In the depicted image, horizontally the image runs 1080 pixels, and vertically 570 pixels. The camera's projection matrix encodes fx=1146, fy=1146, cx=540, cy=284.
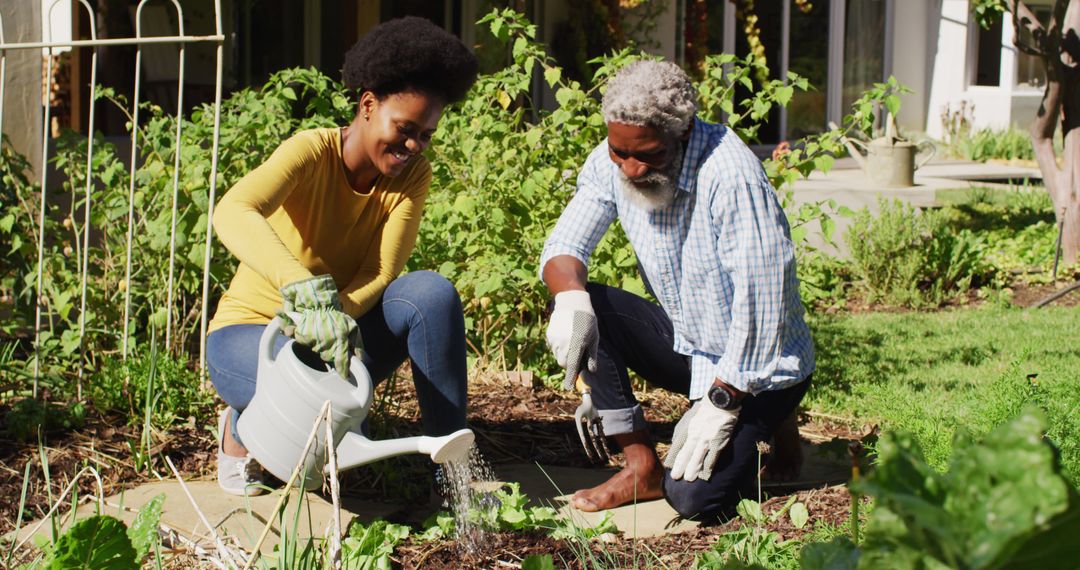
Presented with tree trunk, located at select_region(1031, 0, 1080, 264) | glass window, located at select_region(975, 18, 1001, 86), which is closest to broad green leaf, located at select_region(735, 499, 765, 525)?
tree trunk, located at select_region(1031, 0, 1080, 264)

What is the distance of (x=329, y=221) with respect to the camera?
284 centimetres

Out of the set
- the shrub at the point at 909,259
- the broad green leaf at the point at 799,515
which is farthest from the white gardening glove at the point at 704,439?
the shrub at the point at 909,259

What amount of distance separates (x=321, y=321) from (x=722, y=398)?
36.8 inches

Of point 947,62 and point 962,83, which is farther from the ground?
point 947,62

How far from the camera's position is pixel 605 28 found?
10648 millimetres

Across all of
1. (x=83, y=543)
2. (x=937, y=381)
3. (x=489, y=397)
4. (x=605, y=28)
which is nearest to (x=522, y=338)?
(x=489, y=397)

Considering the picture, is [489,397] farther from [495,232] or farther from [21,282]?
[21,282]

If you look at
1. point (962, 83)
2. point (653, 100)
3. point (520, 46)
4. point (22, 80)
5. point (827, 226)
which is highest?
point (962, 83)

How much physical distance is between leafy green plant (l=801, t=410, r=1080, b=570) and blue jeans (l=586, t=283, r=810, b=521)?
6.42 feet

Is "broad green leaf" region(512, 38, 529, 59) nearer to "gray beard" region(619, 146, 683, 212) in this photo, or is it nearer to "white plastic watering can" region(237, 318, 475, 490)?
"gray beard" region(619, 146, 683, 212)

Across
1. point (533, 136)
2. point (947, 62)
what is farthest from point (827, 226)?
point (947, 62)

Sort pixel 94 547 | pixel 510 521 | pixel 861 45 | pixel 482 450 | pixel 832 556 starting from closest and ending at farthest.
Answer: pixel 832 556
pixel 94 547
pixel 510 521
pixel 482 450
pixel 861 45

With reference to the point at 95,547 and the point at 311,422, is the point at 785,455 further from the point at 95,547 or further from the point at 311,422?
the point at 95,547

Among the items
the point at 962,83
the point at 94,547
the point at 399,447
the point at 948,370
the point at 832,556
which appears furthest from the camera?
the point at 962,83
